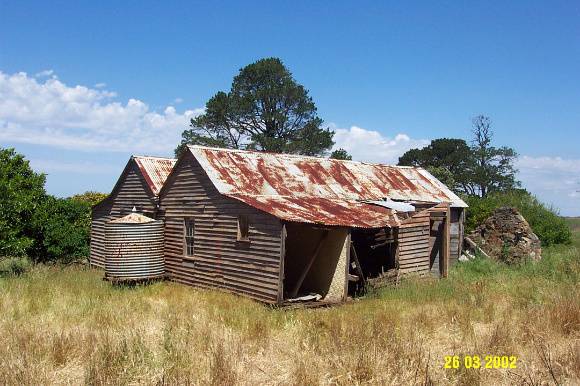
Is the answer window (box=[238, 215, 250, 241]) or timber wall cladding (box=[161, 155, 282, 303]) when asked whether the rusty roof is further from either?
window (box=[238, 215, 250, 241])

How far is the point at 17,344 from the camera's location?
8.32 m

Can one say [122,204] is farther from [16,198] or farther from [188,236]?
[188,236]

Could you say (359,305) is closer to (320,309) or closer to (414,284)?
(320,309)

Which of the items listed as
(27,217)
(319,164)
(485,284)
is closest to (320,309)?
(485,284)

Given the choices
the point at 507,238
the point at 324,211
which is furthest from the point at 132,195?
the point at 507,238

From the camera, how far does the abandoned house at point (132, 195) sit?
1994cm

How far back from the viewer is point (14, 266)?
20734 millimetres

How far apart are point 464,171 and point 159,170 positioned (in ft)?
122

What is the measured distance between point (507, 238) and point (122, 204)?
16.9 m

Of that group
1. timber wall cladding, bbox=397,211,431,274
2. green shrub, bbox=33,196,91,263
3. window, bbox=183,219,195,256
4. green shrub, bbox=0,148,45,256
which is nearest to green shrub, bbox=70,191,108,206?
green shrub, bbox=33,196,91,263

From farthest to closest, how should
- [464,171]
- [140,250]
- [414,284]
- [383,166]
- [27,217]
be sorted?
1. [464,171]
2. [383,166]
3. [27,217]
4. [140,250]
5. [414,284]

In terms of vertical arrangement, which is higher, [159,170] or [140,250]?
[159,170]

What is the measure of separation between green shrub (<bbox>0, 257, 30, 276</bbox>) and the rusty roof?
8.17 m

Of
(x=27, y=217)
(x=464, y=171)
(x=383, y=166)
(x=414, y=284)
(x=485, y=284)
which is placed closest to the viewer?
(x=485, y=284)
